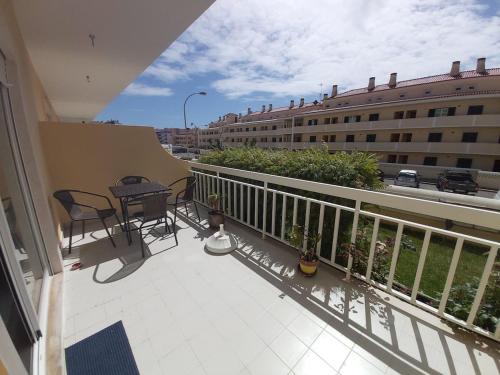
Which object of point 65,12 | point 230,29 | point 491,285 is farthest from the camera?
point 230,29

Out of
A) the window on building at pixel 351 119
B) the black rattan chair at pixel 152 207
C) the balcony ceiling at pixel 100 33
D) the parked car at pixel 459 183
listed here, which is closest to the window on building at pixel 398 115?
the window on building at pixel 351 119

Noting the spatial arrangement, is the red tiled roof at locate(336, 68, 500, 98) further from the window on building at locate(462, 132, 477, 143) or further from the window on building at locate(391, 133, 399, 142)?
the window on building at locate(391, 133, 399, 142)

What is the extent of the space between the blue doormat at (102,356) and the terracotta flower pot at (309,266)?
1.59 meters

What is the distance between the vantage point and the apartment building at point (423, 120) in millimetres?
14281

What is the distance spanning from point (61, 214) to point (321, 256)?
4182mm

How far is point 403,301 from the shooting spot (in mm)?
1812

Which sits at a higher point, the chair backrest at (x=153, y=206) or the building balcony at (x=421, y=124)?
the building balcony at (x=421, y=124)

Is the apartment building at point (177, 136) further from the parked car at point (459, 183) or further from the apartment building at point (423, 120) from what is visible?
the parked car at point (459, 183)

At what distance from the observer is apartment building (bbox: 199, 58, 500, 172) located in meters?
14.3

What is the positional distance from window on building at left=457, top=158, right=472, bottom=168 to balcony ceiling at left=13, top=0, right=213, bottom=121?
21.2 m

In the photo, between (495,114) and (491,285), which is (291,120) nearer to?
(495,114)

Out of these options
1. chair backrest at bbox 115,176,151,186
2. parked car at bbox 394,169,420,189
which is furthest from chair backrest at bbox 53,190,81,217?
parked car at bbox 394,169,420,189

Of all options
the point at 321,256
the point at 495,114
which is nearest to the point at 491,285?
the point at 321,256

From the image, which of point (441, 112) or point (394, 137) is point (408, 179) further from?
point (441, 112)
